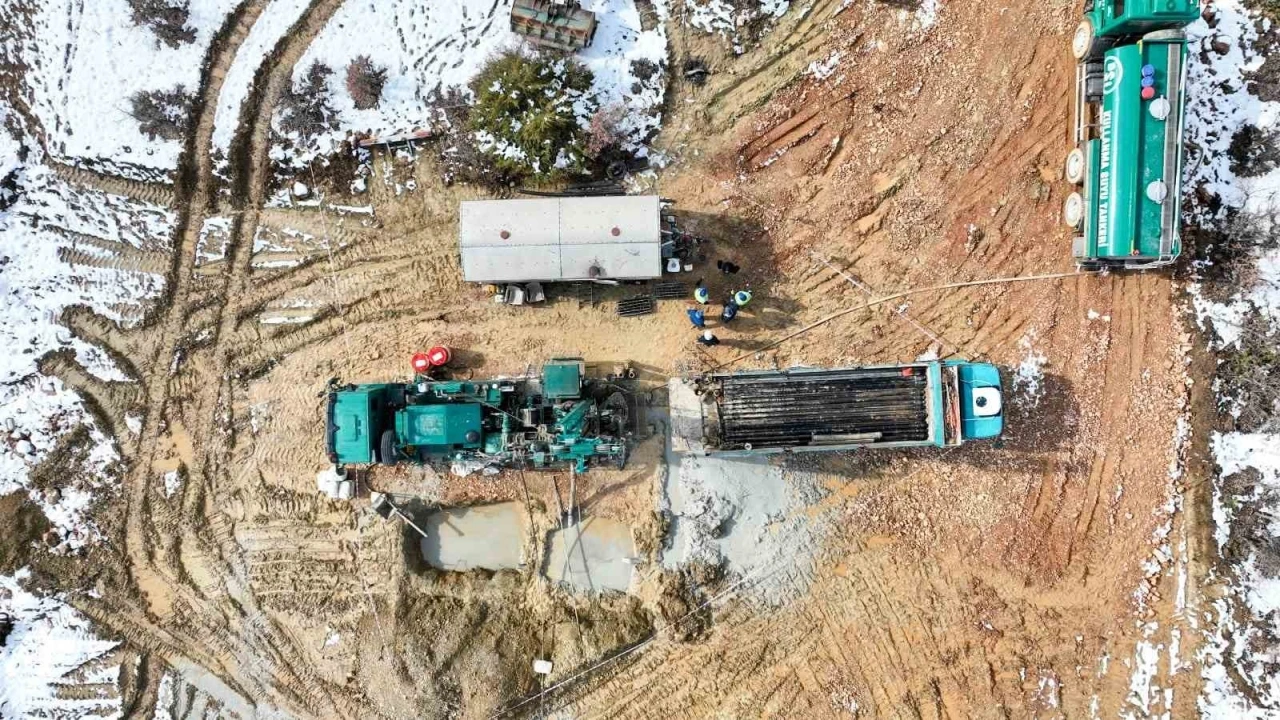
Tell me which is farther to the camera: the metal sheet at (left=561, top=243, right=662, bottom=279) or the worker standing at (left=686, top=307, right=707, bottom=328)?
the worker standing at (left=686, top=307, right=707, bottom=328)

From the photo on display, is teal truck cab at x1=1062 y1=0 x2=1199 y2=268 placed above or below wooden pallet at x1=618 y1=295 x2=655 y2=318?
above

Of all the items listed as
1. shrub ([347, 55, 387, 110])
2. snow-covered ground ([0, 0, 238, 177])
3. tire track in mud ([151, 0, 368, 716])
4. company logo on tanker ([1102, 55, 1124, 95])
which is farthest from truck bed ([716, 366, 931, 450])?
snow-covered ground ([0, 0, 238, 177])

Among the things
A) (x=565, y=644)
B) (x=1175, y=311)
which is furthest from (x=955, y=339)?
(x=565, y=644)

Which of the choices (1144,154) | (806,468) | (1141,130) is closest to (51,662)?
(806,468)

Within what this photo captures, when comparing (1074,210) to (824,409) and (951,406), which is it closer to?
(951,406)

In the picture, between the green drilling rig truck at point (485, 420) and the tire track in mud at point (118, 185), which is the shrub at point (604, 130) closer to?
the green drilling rig truck at point (485, 420)

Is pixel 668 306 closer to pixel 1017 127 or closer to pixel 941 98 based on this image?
pixel 941 98

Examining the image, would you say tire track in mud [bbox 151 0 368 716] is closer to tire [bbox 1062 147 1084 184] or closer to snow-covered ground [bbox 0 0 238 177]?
snow-covered ground [bbox 0 0 238 177]
